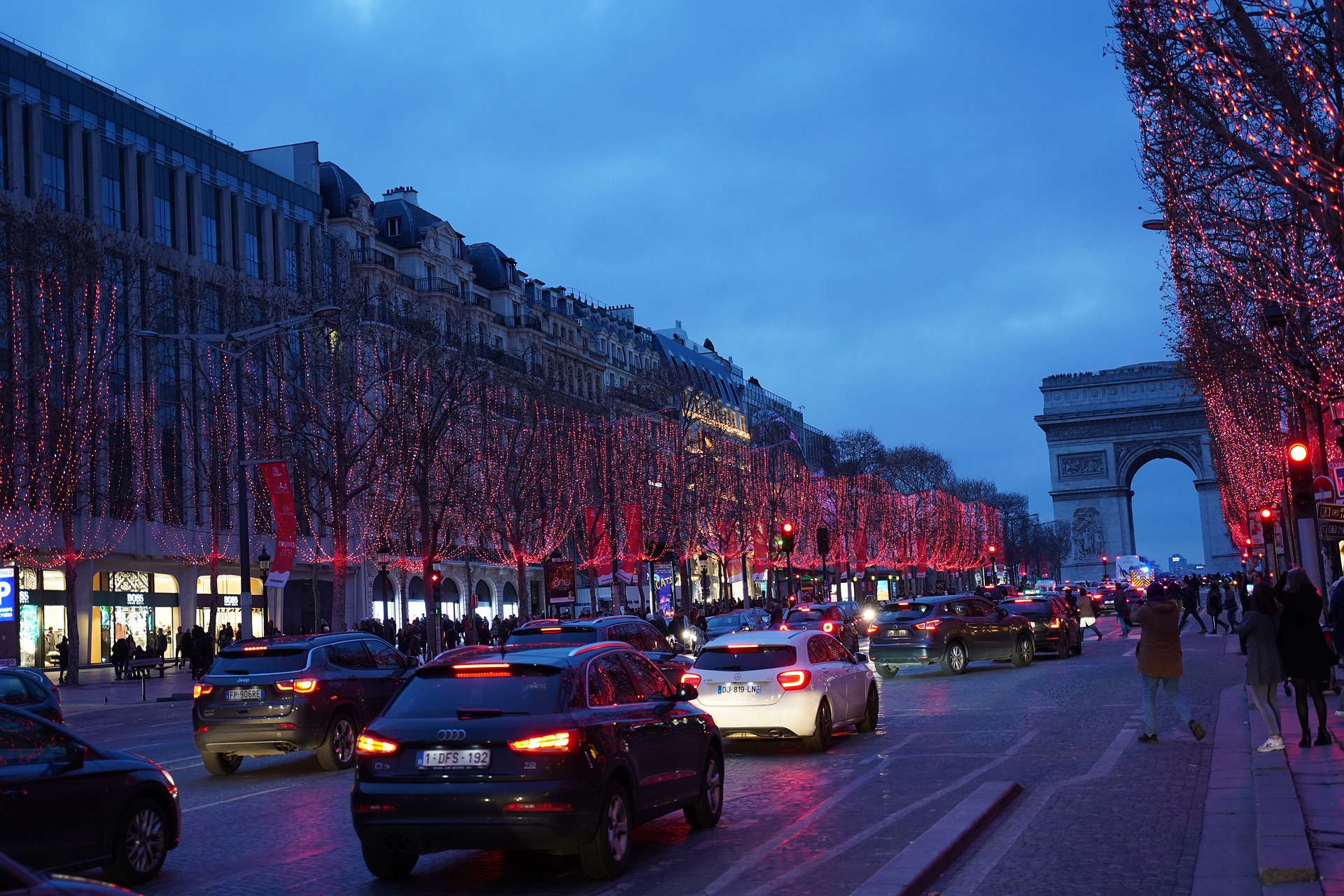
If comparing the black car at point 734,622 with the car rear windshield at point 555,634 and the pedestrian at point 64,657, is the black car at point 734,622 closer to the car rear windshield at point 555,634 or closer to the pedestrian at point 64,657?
the pedestrian at point 64,657

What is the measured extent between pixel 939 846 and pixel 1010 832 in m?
1.25

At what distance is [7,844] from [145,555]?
47492 millimetres

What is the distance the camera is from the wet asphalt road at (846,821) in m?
9.23

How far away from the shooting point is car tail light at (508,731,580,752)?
29.2 ft

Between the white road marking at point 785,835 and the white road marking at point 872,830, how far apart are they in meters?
0.28

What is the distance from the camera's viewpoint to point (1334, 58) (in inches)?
625

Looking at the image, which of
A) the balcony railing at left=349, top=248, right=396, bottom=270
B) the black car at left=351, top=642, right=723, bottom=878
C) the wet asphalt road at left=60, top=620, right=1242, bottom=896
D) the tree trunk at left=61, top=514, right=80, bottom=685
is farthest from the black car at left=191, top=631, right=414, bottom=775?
the balcony railing at left=349, top=248, right=396, bottom=270

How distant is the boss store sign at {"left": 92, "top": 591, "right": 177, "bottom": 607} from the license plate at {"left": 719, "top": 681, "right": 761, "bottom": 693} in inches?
A: 1604

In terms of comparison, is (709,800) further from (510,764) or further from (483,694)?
(510,764)

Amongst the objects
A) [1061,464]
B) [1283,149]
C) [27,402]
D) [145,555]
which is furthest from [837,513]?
[1283,149]

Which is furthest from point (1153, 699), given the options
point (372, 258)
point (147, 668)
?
point (372, 258)

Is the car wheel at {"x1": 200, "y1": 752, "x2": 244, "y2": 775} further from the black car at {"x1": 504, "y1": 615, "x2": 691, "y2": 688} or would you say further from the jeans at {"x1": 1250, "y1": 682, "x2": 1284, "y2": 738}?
the jeans at {"x1": 1250, "y1": 682, "x2": 1284, "y2": 738}

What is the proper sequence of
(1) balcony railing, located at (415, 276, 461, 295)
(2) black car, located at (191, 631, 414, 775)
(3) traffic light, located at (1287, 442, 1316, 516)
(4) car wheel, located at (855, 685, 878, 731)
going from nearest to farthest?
(2) black car, located at (191, 631, 414, 775) < (4) car wheel, located at (855, 685, 878, 731) < (3) traffic light, located at (1287, 442, 1316, 516) < (1) balcony railing, located at (415, 276, 461, 295)

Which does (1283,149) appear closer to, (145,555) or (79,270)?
(79,270)
